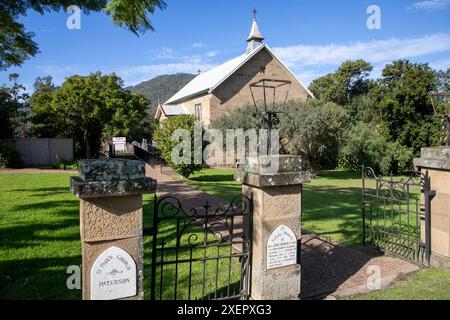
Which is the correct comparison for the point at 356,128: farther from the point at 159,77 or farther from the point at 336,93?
the point at 159,77

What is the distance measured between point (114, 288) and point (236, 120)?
18.4 metres

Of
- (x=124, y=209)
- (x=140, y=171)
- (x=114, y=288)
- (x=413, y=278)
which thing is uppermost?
(x=140, y=171)

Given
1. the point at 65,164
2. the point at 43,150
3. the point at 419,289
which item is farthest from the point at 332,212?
the point at 43,150

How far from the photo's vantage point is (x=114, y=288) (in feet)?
10.1

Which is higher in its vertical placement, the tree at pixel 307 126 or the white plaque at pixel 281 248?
the tree at pixel 307 126

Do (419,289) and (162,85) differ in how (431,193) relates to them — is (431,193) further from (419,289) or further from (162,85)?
(162,85)

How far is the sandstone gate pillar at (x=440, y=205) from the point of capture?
5172 mm

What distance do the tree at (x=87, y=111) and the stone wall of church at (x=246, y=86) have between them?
7.95m

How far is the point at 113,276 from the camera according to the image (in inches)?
120

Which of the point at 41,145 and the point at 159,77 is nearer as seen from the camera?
the point at 41,145

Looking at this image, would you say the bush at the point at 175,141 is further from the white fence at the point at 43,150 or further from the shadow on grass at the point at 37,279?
the white fence at the point at 43,150

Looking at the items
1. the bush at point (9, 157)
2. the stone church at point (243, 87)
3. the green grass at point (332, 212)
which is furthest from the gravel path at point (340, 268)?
the stone church at point (243, 87)

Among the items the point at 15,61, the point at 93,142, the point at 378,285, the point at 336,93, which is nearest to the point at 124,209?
the point at 378,285

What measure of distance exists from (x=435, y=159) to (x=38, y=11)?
25.1 ft
